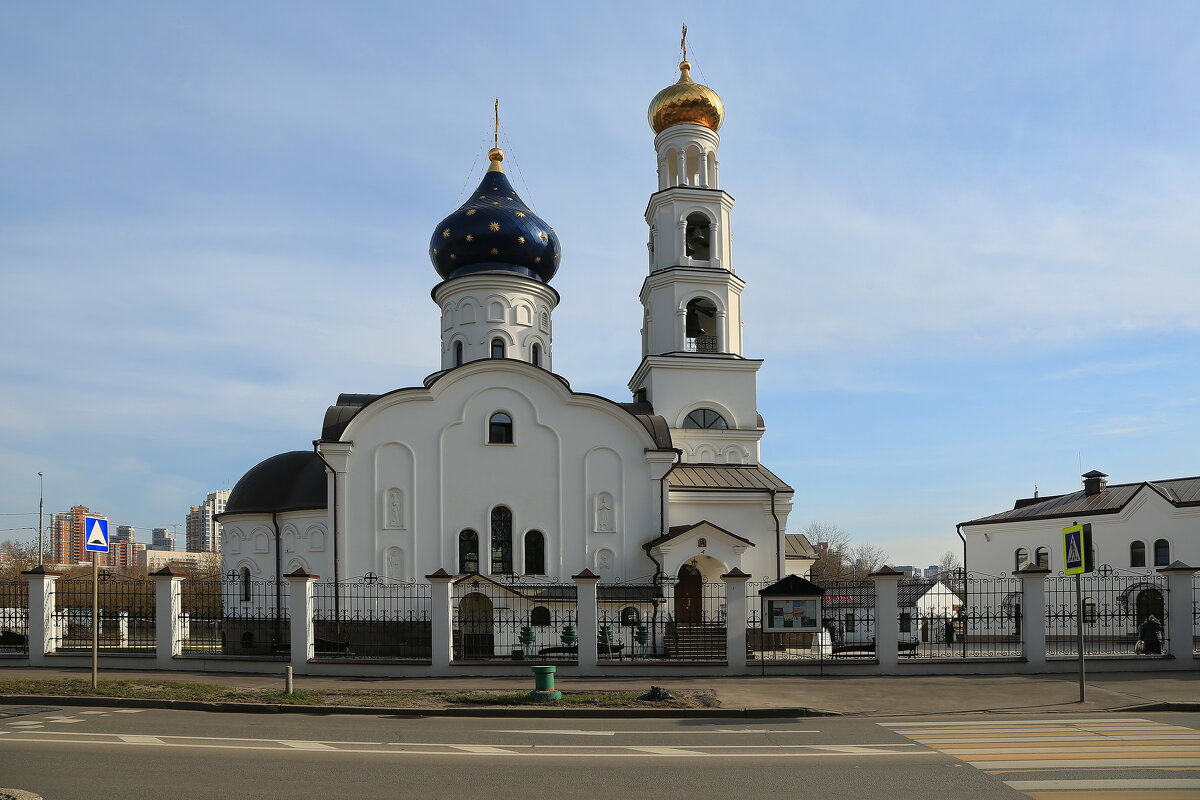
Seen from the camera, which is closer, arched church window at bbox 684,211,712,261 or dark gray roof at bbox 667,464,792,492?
dark gray roof at bbox 667,464,792,492

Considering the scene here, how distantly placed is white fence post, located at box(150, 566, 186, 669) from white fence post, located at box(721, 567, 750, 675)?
9.08m

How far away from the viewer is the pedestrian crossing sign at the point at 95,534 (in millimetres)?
13539

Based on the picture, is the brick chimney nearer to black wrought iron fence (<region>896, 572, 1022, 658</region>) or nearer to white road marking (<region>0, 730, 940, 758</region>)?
black wrought iron fence (<region>896, 572, 1022, 658</region>)

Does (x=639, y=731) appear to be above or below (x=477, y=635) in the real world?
above

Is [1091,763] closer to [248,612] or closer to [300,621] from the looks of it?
[300,621]

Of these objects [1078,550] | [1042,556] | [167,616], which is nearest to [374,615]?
[167,616]

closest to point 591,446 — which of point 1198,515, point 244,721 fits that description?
point 244,721

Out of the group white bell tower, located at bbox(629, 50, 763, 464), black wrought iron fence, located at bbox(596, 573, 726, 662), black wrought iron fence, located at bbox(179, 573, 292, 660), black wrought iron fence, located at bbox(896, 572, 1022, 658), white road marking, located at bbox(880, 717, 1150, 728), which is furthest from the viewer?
white bell tower, located at bbox(629, 50, 763, 464)

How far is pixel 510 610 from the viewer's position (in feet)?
72.2

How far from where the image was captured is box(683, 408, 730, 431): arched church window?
1064 inches

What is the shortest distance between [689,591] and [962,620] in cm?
887

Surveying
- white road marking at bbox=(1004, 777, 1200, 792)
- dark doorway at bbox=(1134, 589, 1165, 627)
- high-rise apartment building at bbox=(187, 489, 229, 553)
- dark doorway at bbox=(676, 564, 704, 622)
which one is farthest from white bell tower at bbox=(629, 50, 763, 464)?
high-rise apartment building at bbox=(187, 489, 229, 553)

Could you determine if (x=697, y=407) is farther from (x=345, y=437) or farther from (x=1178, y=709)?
(x=1178, y=709)

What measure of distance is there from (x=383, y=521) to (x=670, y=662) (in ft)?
31.7
